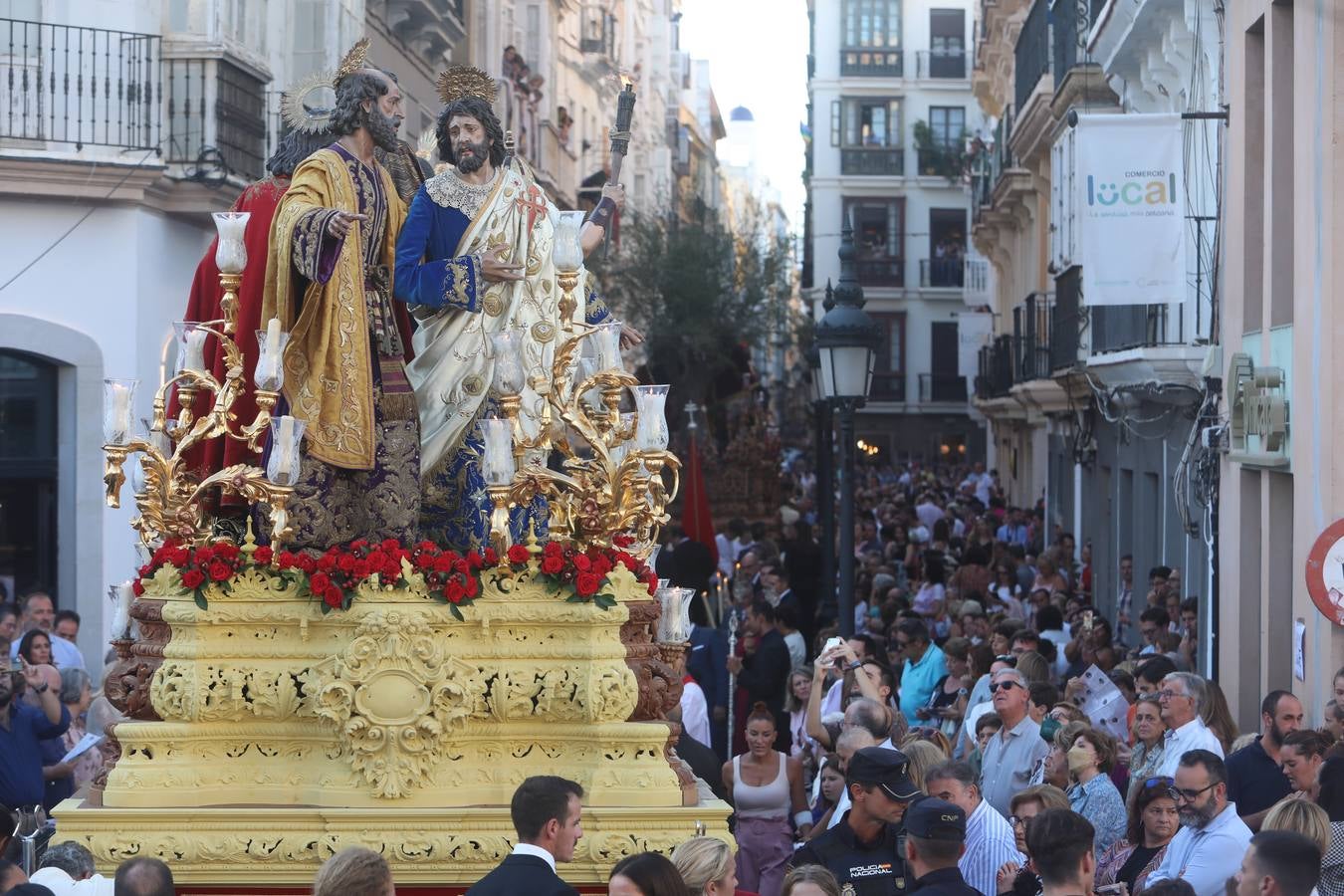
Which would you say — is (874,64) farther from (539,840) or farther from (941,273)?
(539,840)

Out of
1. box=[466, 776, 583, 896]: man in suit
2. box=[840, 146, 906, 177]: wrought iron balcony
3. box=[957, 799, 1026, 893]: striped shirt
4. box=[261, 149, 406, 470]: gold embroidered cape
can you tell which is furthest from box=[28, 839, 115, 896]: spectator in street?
box=[840, 146, 906, 177]: wrought iron balcony

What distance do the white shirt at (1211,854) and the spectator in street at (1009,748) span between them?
1774 millimetres

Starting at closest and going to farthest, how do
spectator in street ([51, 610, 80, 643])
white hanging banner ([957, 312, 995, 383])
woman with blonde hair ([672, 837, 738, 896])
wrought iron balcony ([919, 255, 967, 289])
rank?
woman with blonde hair ([672, 837, 738, 896]) → spectator in street ([51, 610, 80, 643]) → white hanging banner ([957, 312, 995, 383]) → wrought iron balcony ([919, 255, 967, 289])

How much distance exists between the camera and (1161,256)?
1402 cm

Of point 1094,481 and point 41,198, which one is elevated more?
point 41,198

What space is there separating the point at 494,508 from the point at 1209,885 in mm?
2394

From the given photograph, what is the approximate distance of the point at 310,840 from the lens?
5742 mm

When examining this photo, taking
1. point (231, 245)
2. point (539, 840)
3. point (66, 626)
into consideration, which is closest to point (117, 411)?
point (231, 245)

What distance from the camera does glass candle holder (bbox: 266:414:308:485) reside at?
5.84 m

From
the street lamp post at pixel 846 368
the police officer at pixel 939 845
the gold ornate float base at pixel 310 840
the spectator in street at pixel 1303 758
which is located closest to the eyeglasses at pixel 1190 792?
the spectator in street at pixel 1303 758

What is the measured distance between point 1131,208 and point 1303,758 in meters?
7.16

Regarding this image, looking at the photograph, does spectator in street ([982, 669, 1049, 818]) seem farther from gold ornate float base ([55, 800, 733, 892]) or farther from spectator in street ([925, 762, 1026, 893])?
gold ornate float base ([55, 800, 733, 892])

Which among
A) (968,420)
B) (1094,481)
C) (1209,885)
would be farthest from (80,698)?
(968,420)

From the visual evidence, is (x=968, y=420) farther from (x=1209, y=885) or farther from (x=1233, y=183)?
(x=1209, y=885)
